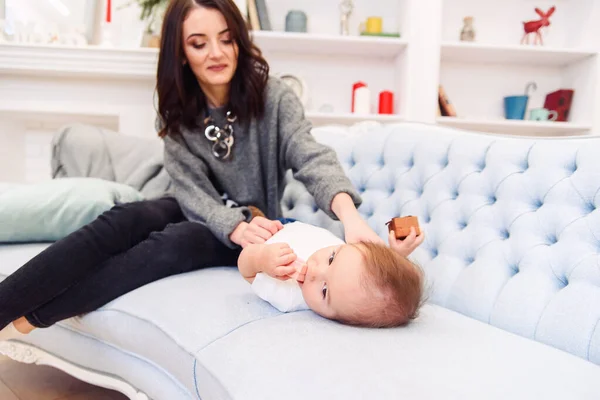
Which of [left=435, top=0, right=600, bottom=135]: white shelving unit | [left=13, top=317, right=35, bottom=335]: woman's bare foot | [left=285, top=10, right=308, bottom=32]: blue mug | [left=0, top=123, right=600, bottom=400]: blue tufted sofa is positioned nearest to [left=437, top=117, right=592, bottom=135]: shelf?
[left=435, top=0, right=600, bottom=135]: white shelving unit

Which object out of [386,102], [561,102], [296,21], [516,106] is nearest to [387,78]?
[386,102]

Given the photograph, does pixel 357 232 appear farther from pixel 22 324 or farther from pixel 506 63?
pixel 506 63

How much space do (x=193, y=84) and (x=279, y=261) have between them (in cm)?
85

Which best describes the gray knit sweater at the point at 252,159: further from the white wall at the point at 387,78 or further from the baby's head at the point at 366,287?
the white wall at the point at 387,78

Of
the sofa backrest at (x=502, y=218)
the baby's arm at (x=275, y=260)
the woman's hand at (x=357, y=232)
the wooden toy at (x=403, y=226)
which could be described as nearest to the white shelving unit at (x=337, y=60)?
the sofa backrest at (x=502, y=218)

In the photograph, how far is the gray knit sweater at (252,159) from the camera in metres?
1.43

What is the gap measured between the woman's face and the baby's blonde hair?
0.79 meters

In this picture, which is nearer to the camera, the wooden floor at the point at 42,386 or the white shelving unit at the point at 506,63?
the wooden floor at the point at 42,386

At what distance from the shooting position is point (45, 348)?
1.38 meters

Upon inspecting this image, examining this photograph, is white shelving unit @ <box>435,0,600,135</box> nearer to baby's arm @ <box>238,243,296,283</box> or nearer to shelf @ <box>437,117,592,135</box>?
shelf @ <box>437,117,592,135</box>

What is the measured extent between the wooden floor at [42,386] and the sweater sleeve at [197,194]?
60cm

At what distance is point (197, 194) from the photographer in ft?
4.71

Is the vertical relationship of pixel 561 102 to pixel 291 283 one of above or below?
above

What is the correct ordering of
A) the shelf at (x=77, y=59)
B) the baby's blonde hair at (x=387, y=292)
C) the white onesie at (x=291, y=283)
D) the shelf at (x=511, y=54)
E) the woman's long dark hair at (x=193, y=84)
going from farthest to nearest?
the shelf at (x=511, y=54), the shelf at (x=77, y=59), the woman's long dark hair at (x=193, y=84), the white onesie at (x=291, y=283), the baby's blonde hair at (x=387, y=292)
